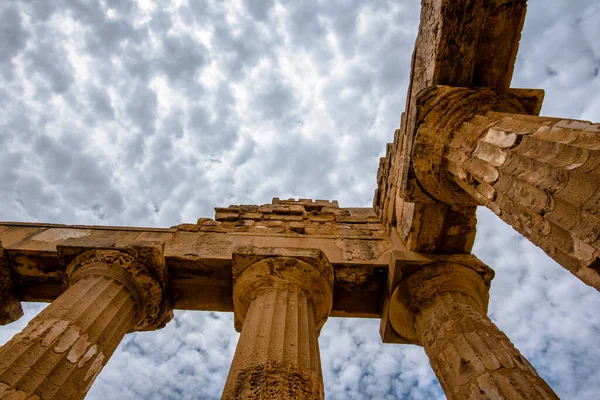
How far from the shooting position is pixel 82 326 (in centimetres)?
425

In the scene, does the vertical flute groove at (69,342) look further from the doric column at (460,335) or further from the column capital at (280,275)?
the doric column at (460,335)

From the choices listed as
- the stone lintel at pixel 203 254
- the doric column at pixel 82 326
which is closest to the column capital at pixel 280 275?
the stone lintel at pixel 203 254

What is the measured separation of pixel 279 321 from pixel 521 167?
9.96ft

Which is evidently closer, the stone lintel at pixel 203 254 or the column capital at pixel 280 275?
the column capital at pixel 280 275

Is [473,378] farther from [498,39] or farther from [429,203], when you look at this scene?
[498,39]

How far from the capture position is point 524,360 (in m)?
3.93

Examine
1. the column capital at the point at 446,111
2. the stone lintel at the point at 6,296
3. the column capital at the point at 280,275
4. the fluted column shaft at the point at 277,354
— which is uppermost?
the column capital at the point at 446,111

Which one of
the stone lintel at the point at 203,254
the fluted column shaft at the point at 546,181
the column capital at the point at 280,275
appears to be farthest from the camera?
the stone lintel at the point at 203,254

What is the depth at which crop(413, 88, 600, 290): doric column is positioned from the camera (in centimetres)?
248

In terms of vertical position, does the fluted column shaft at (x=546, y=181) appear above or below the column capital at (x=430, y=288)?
below

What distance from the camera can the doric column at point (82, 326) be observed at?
356cm

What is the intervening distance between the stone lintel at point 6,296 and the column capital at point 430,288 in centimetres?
642

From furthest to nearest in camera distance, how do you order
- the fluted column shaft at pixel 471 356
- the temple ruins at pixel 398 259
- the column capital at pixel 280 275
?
the column capital at pixel 280 275 < the fluted column shaft at pixel 471 356 < the temple ruins at pixel 398 259

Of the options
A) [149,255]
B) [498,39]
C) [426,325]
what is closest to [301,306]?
[426,325]
